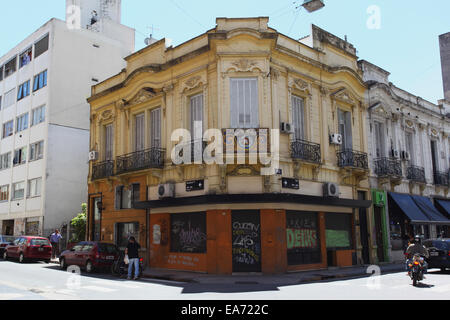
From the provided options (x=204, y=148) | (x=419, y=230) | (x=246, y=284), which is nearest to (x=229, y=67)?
(x=204, y=148)

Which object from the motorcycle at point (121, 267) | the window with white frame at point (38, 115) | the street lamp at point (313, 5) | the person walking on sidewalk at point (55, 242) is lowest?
the motorcycle at point (121, 267)

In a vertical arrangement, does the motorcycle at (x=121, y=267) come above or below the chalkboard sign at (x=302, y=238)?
below

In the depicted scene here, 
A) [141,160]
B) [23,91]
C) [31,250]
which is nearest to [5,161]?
[23,91]

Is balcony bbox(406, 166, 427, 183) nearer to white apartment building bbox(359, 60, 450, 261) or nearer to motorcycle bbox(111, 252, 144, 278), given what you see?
white apartment building bbox(359, 60, 450, 261)

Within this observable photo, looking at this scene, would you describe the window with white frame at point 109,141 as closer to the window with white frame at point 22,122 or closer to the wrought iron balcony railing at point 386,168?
the window with white frame at point 22,122

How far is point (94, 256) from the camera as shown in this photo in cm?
1714

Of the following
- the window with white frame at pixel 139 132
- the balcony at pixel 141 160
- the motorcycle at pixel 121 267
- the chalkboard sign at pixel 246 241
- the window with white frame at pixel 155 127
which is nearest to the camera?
the motorcycle at pixel 121 267

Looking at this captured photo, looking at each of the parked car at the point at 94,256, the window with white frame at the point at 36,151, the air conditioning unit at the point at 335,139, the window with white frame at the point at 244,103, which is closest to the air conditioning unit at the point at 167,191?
the parked car at the point at 94,256

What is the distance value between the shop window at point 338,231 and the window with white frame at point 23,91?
27.8 metres

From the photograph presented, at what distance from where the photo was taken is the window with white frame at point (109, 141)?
936 inches

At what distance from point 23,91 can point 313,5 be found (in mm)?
28961

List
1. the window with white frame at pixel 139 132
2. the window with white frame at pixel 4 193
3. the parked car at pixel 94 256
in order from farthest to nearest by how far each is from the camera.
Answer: the window with white frame at pixel 4 193 → the window with white frame at pixel 139 132 → the parked car at pixel 94 256

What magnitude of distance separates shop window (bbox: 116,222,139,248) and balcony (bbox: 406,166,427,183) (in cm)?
1606

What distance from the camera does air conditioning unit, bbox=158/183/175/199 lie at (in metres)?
18.8
